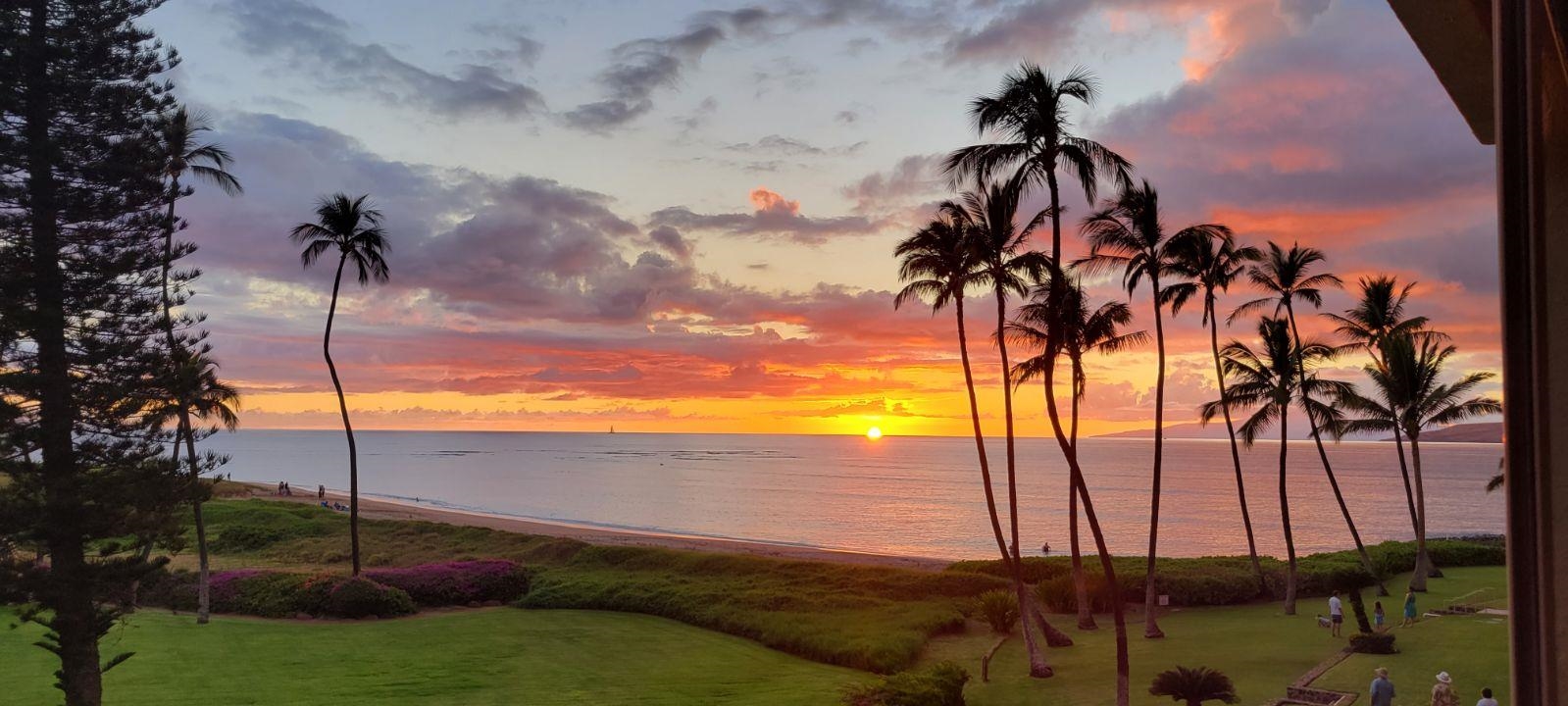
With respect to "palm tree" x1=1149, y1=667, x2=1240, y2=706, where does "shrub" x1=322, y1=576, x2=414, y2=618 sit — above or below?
below

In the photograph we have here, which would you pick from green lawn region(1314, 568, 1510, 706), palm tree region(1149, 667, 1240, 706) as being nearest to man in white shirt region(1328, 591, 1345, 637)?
green lawn region(1314, 568, 1510, 706)

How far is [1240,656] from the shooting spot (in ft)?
78.9

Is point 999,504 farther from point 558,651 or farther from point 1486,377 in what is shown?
point 558,651

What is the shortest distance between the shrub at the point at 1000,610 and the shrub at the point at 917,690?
28.3 ft

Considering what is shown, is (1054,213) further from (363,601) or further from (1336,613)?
(363,601)

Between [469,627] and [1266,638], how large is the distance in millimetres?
26266

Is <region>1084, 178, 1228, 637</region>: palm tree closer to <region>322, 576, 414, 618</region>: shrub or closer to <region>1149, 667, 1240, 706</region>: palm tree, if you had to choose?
Answer: <region>1149, 667, 1240, 706</region>: palm tree

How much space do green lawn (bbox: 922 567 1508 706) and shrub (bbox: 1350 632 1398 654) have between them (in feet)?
1.07

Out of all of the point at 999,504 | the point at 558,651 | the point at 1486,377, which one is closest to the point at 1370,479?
the point at 999,504

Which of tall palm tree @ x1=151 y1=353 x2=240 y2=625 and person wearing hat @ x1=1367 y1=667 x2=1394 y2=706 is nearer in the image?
person wearing hat @ x1=1367 y1=667 x2=1394 y2=706

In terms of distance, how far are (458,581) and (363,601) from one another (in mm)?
4220

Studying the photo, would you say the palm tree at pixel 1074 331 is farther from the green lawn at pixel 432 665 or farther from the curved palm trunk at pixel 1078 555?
the green lawn at pixel 432 665

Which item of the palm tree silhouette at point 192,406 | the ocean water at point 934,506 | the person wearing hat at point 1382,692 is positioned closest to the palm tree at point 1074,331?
the person wearing hat at point 1382,692

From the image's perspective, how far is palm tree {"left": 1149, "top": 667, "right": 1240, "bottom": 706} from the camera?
54.5 ft
